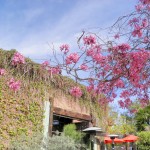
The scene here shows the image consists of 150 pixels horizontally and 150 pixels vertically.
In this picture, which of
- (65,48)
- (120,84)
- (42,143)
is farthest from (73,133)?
(65,48)

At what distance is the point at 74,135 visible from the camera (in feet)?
37.8

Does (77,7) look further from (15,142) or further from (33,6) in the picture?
(15,142)

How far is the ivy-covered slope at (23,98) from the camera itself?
946 cm

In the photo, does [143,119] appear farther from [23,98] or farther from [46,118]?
[23,98]

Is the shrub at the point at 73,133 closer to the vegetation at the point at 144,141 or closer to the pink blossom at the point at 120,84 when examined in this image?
the vegetation at the point at 144,141

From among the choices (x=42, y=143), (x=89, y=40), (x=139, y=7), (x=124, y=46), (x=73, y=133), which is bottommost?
(x=42, y=143)

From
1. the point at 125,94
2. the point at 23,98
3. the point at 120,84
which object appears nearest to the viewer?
the point at 120,84

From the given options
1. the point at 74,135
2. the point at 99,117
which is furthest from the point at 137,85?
the point at 99,117

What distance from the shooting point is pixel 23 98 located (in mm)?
10070

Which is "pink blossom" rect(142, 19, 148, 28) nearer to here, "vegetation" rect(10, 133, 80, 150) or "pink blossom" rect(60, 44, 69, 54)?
"pink blossom" rect(60, 44, 69, 54)

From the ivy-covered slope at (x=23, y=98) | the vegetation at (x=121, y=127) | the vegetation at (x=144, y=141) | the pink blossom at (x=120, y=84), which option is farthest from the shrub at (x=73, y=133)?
the vegetation at (x=121, y=127)

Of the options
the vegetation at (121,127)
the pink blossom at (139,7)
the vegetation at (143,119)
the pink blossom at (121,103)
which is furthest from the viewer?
the vegetation at (121,127)

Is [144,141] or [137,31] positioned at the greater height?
[137,31]

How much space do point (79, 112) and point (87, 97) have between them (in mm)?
884
